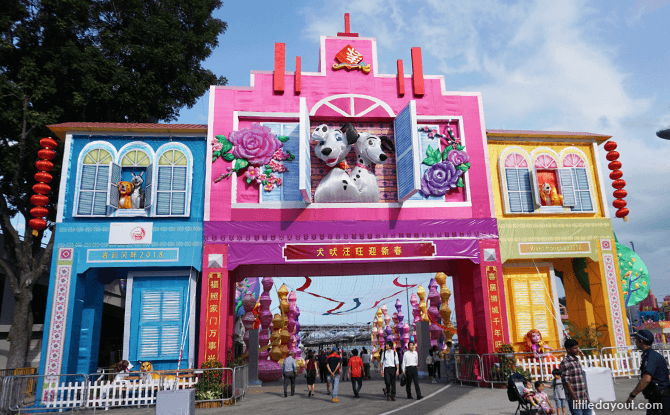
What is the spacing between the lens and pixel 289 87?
55.5ft

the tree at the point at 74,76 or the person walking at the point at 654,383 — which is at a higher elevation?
the tree at the point at 74,76

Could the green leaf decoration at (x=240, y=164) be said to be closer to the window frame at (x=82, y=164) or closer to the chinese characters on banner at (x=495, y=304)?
the window frame at (x=82, y=164)

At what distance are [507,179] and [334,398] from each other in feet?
32.7

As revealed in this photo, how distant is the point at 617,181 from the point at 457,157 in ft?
20.6

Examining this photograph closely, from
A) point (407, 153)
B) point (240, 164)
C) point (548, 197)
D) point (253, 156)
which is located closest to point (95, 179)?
point (240, 164)

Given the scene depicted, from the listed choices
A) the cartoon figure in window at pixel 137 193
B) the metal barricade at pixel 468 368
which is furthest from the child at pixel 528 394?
the cartoon figure in window at pixel 137 193

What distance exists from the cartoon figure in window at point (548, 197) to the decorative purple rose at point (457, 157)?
307 cm

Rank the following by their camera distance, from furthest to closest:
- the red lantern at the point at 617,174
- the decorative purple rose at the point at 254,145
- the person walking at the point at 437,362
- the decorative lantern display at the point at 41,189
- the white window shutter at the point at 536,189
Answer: the person walking at the point at 437,362 → the red lantern at the point at 617,174 → the white window shutter at the point at 536,189 → the decorative purple rose at the point at 254,145 → the decorative lantern display at the point at 41,189

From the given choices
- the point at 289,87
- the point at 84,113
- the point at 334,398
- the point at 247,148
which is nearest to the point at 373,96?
the point at 289,87

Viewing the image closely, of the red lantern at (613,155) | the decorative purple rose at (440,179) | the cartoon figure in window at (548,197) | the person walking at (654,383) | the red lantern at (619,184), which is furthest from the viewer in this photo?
the red lantern at (613,155)

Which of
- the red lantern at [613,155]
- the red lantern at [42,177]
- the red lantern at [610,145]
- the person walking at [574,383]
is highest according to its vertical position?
the red lantern at [610,145]

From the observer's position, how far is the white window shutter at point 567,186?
671 inches

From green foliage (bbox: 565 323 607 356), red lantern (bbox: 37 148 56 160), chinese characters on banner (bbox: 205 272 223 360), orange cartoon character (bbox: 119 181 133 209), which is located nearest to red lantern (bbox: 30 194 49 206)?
red lantern (bbox: 37 148 56 160)

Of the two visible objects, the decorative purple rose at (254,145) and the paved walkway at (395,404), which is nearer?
the paved walkway at (395,404)
